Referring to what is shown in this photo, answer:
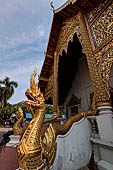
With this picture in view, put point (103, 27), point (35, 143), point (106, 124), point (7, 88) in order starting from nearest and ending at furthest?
point (35, 143) < point (106, 124) < point (103, 27) < point (7, 88)

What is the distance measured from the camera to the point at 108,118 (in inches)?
→ 76.9

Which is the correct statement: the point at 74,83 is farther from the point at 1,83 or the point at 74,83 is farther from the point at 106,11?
the point at 1,83

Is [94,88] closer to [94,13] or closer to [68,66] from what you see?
[94,13]

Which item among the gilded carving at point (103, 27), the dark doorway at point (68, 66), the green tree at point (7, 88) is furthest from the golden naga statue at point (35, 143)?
the green tree at point (7, 88)

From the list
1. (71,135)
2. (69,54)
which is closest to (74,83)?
(69,54)

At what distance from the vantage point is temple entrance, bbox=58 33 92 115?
5542 mm

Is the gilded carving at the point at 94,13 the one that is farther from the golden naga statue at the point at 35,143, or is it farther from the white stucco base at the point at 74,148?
the white stucco base at the point at 74,148

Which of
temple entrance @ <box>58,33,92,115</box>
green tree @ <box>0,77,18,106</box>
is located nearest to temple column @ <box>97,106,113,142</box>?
temple entrance @ <box>58,33,92,115</box>

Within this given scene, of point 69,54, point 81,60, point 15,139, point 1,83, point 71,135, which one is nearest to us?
point 71,135

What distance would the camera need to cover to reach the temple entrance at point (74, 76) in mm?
5542

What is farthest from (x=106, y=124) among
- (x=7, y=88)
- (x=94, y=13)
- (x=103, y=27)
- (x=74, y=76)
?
(x=7, y=88)

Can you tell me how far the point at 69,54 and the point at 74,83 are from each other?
7.89ft

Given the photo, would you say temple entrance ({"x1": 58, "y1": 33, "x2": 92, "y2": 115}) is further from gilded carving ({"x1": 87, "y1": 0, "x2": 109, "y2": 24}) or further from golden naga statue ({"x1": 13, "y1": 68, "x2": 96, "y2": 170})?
golden naga statue ({"x1": 13, "y1": 68, "x2": 96, "y2": 170})

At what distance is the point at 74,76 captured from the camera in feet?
23.0
